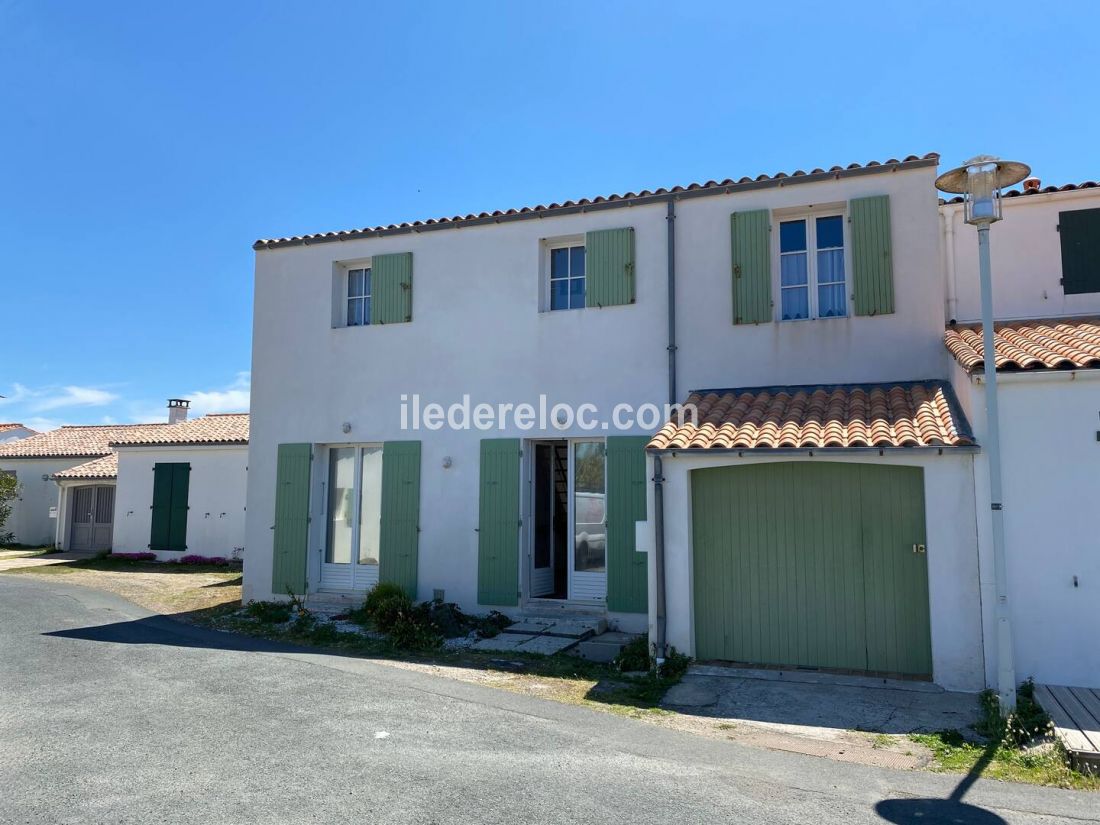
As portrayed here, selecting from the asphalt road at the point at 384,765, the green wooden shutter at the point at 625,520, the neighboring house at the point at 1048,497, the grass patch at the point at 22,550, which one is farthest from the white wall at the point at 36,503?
the neighboring house at the point at 1048,497

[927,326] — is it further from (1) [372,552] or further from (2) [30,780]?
(2) [30,780]

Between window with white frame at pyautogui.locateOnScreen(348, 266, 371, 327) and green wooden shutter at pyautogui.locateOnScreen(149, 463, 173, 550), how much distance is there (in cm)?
914

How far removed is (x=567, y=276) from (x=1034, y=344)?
5.71 meters

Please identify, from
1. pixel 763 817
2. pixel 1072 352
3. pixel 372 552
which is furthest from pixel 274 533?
pixel 1072 352

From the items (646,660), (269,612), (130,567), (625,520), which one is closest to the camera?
(646,660)

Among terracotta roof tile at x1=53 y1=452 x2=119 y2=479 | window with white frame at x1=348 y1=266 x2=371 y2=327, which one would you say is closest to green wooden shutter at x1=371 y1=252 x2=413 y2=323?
window with white frame at x1=348 y1=266 x2=371 y2=327

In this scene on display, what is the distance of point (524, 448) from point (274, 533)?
13.9 ft

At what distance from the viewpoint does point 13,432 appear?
29.5 m

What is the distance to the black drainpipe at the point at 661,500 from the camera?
8164 millimetres

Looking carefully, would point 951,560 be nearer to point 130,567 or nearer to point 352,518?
point 352,518

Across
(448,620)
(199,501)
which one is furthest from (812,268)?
(199,501)

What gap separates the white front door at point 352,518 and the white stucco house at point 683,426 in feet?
0.13

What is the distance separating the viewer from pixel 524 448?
10.8m

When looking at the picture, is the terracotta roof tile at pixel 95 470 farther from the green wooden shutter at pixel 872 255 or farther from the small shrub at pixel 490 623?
the green wooden shutter at pixel 872 255
